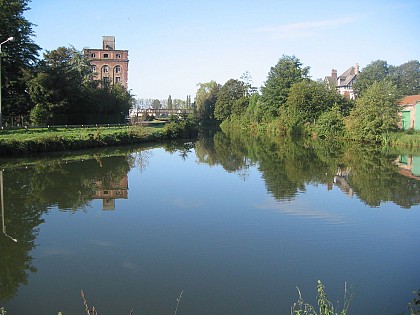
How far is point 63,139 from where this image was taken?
23.4 metres

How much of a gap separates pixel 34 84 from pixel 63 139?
9025 mm

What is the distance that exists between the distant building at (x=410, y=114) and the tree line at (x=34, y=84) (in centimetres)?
2716

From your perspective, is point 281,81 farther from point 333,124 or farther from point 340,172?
point 340,172

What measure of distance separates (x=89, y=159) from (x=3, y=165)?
4138mm

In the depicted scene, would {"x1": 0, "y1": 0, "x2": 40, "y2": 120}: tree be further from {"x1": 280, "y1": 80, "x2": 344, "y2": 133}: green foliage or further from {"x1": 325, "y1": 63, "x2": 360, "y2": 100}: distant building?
{"x1": 325, "y1": 63, "x2": 360, "y2": 100}: distant building

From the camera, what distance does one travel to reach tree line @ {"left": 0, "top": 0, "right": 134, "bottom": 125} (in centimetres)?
3022

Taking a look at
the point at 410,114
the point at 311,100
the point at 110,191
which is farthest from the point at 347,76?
the point at 110,191

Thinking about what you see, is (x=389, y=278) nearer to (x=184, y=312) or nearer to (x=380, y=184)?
(x=184, y=312)

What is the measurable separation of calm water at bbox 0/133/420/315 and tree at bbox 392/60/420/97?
49973 mm

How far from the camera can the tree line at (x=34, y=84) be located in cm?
3022

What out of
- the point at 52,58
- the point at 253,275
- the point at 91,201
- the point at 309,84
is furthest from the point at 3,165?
the point at 309,84

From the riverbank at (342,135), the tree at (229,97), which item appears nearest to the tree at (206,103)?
the tree at (229,97)

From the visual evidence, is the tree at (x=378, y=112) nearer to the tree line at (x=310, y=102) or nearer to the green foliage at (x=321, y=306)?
the tree line at (x=310, y=102)

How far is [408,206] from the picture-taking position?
11773mm
